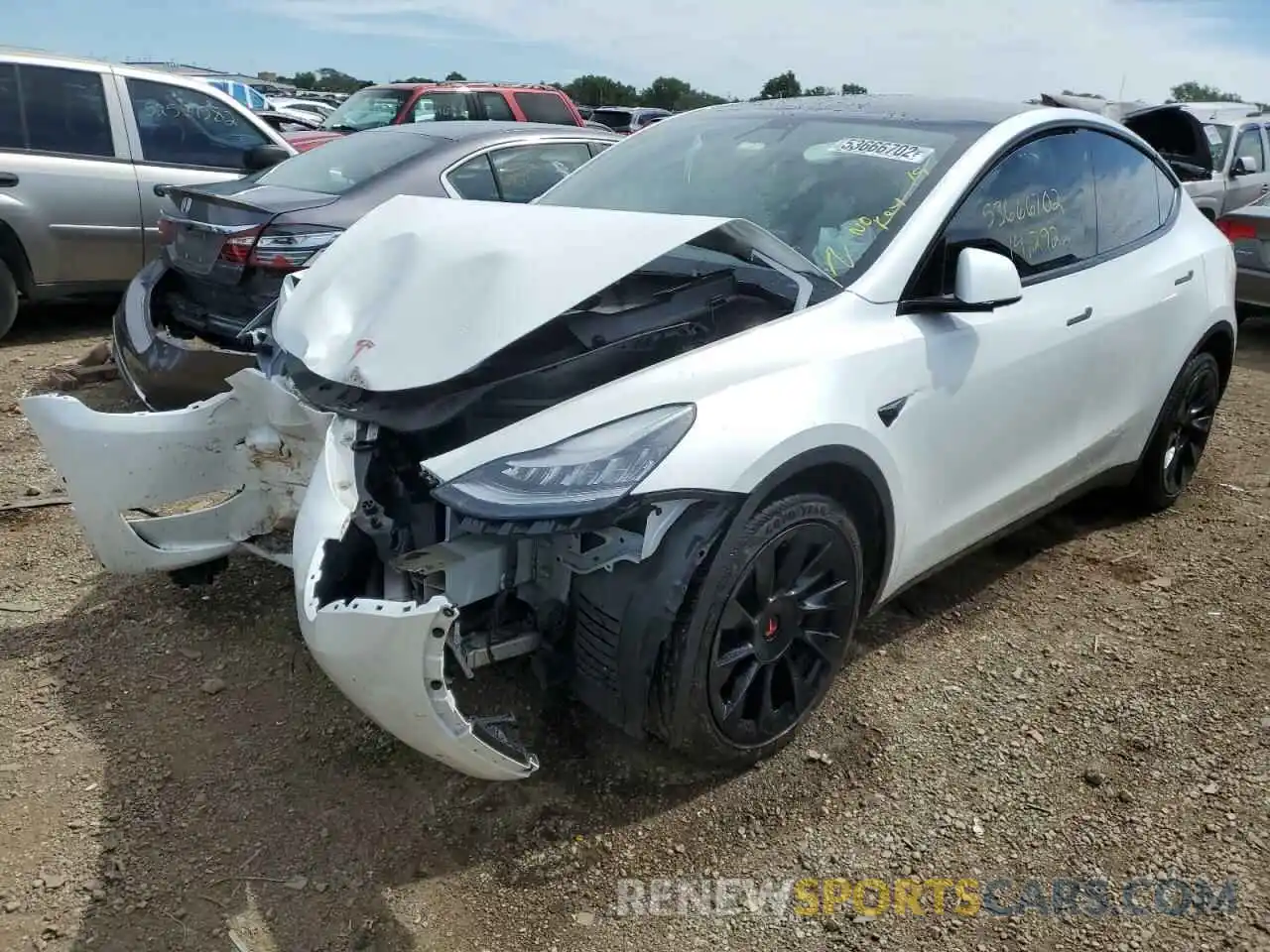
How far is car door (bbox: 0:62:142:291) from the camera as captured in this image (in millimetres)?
6180

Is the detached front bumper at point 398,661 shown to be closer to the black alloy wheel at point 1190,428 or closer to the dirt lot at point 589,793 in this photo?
the dirt lot at point 589,793

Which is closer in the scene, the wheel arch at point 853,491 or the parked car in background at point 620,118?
the wheel arch at point 853,491

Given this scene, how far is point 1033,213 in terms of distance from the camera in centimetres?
339

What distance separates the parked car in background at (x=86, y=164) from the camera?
620cm

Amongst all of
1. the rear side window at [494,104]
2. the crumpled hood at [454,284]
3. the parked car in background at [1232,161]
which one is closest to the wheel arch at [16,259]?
the crumpled hood at [454,284]

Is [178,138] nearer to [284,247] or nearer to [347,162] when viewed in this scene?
[347,162]

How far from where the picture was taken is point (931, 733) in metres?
2.95

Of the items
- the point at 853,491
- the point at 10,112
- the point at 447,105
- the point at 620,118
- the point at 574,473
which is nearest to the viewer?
the point at 574,473

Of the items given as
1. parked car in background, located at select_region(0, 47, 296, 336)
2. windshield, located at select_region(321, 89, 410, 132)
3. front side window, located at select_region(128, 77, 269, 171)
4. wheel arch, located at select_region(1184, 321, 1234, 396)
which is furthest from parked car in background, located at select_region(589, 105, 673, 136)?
wheel arch, located at select_region(1184, 321, 1234, 396)

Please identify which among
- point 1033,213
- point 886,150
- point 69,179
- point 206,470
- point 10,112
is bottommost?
point 206,470

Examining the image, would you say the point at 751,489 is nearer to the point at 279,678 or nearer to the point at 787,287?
the point at 787,287

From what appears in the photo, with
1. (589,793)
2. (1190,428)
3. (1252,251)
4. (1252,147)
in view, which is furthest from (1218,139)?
(589,793)

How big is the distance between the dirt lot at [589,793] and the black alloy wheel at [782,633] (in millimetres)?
189

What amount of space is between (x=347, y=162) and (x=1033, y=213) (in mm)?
3600
